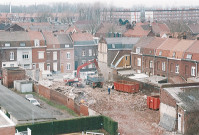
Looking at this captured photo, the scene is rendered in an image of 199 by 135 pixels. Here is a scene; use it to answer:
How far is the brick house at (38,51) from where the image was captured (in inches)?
2030

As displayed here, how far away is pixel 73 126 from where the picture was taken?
26016 millimetres

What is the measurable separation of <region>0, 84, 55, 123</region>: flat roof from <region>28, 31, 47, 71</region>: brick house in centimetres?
1743

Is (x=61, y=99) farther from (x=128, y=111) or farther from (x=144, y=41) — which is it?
(x=144, y=41)

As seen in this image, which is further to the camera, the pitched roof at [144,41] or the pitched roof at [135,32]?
the pitched roof at [135,32]

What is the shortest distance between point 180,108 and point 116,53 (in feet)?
77.7

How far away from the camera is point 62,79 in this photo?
47062 millimetres

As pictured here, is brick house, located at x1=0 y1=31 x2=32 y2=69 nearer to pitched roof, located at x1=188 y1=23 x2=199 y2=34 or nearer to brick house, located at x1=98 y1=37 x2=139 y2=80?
brick house, located at x1=98 y1=37 x2=139 y2=80

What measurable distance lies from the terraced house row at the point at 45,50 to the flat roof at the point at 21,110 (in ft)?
54.8

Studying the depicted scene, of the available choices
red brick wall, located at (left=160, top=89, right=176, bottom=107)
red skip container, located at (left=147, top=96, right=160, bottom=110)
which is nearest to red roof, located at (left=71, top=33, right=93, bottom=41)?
red skip container, located at (left=147, top=96, right=160, bottom=110)

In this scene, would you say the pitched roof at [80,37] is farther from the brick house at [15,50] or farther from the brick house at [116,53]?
the brick house at [15,50]

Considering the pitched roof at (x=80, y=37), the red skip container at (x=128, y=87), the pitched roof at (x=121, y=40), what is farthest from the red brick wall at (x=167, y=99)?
the pitched roof at (x=80, y=37)

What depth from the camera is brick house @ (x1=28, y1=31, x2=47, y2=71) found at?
2030 inches

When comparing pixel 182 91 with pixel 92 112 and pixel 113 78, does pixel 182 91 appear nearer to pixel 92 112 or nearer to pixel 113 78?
pixel 92 112

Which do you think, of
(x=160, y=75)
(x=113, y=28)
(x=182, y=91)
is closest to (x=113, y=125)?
(x=182, y=91)
